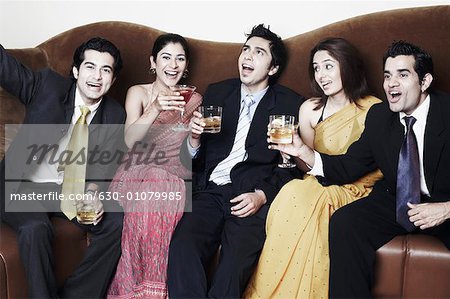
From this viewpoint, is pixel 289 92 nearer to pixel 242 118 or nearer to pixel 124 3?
pixel 242 118

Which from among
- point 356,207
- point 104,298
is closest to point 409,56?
point 356,207

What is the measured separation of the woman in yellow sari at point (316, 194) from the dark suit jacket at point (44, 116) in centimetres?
78

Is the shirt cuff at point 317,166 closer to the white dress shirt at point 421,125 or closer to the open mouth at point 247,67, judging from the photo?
the white dress shirt at point 421,125

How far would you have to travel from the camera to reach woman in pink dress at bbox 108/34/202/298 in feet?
A: 8.63

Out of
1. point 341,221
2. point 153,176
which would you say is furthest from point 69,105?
point 341,221

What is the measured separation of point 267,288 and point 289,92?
1048mm

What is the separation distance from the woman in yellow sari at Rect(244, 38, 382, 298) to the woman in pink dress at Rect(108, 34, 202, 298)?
41cm

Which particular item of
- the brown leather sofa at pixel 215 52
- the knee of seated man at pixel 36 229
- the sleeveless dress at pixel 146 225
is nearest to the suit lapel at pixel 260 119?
the brown leather sofa at pixel 215 52

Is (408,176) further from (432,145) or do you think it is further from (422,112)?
(422,112)

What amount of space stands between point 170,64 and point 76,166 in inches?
28.7

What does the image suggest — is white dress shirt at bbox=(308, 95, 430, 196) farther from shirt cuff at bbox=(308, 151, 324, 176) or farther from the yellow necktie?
the yellow necktie

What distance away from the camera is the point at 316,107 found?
10.0 ft

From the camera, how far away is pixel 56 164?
2.88m

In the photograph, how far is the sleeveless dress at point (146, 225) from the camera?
2.62 metres
